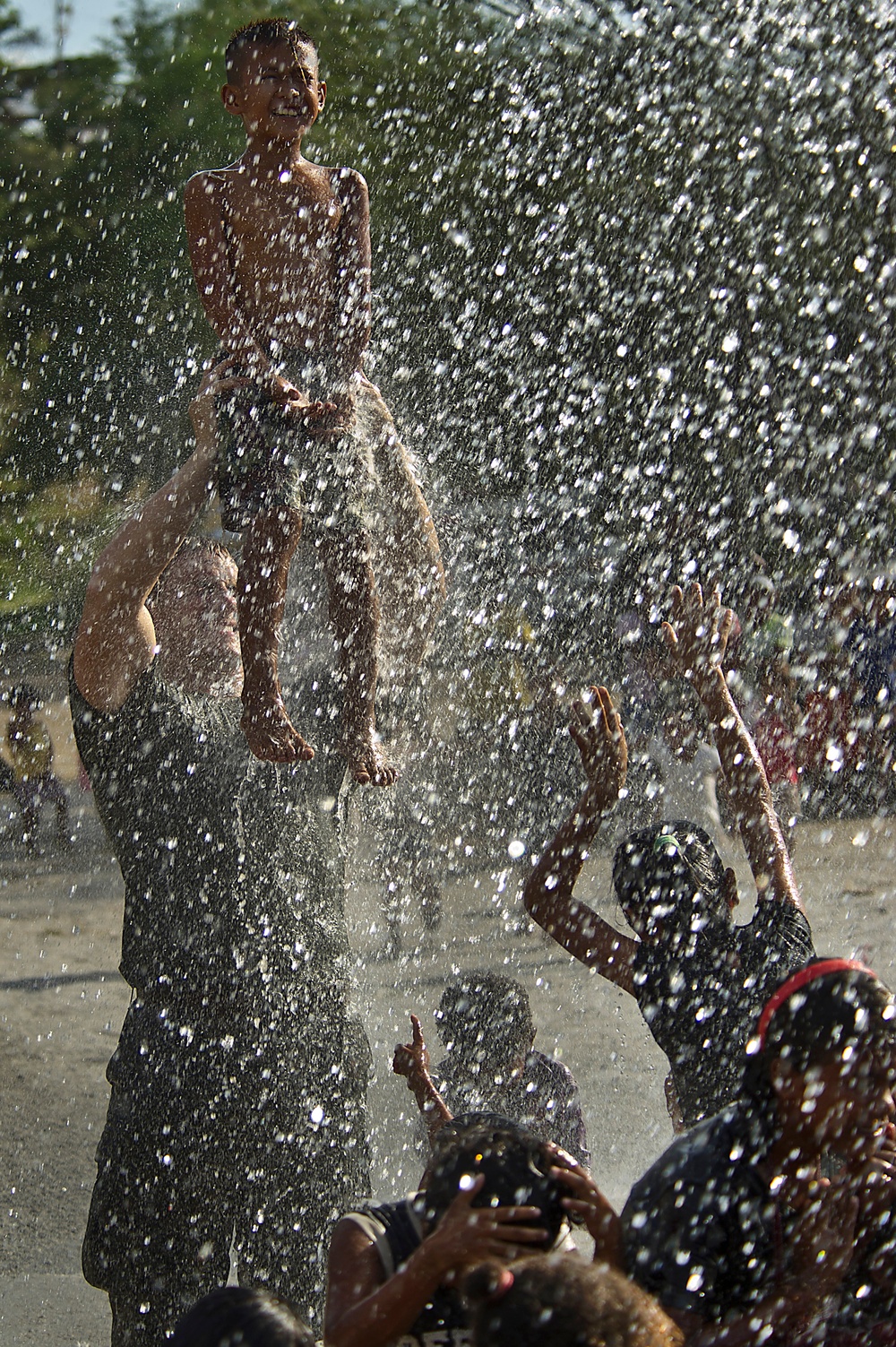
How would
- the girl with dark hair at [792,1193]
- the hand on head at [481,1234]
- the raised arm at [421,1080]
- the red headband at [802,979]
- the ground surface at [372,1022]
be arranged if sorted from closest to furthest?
the hand on head at [481,1234], the girl with dark hair at [792,1193], the red headband at [802,979], the raised arm at [421,1080], the ground surface at [372,1022]

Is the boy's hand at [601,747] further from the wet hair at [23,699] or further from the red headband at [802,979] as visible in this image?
the wet hair at [23,699]

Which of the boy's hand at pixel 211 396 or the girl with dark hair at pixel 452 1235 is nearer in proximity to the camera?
the girl with dark hair at pixel 452 1235

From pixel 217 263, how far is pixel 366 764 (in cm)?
109

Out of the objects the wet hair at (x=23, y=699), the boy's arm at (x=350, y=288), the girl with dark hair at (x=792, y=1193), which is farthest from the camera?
the wet hair at (x=23, y=699)

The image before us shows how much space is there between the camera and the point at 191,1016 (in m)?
2.23

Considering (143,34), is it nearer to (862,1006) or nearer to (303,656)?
(303,656)

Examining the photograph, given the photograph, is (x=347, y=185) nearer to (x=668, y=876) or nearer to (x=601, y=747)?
(x=601, y=747)

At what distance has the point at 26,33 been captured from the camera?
905 cm

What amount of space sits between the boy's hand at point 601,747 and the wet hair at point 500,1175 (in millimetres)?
788

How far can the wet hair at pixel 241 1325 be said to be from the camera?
143 cm

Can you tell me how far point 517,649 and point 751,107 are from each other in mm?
5227

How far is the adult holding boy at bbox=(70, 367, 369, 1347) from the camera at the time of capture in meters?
2.21

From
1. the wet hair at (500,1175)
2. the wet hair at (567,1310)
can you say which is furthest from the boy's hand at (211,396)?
the wet hair at (567,1310)

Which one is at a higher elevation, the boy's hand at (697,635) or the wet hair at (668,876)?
the boy's hand at (697,635)
